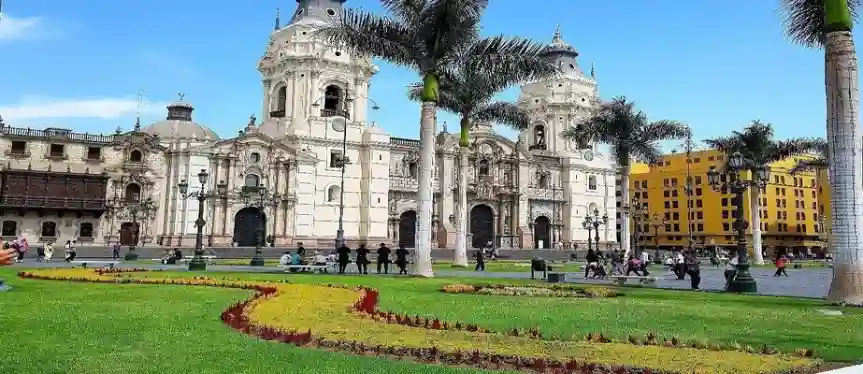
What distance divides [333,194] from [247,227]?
7552 millimetres

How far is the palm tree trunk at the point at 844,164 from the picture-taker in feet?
49.3

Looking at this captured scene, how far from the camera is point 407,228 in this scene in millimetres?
60906

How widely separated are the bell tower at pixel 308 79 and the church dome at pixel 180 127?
18.1ft

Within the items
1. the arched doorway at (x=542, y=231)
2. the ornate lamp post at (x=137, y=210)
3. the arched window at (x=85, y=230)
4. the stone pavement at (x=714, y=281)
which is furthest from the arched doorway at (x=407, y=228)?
the stone pavement at (x=714, y=281)

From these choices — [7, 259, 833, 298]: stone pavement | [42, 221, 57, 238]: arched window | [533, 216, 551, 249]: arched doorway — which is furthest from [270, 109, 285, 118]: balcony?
[7, 259, 833, 298]: stone pavement

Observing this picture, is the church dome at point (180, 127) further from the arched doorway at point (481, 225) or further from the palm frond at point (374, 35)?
the palm frond at point (374, 35)

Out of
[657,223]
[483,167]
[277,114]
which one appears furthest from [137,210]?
[657,223]

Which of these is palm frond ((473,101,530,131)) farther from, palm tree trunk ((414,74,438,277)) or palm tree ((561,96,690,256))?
palm tree trunk ((414,74,438,277))

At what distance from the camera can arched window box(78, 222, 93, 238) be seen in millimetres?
48406

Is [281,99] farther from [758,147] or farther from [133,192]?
[758,147]

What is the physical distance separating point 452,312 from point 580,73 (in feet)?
216

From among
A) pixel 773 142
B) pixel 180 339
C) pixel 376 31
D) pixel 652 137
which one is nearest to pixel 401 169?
pixel 652 137

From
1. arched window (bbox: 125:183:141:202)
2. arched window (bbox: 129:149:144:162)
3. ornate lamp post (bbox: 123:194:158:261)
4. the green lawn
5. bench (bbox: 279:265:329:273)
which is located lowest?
the green lawn

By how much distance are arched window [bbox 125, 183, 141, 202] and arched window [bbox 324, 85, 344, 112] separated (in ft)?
52.9
